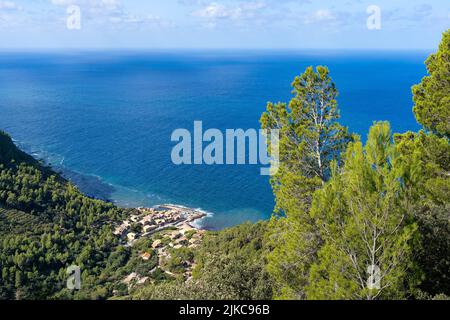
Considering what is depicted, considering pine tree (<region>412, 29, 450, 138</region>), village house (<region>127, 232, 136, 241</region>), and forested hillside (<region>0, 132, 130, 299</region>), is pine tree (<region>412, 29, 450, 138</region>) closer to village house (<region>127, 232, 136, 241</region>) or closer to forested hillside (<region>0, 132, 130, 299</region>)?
forested hillside (<region>0, 132, 130, 299</region>)

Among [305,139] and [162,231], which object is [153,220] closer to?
[162,231]

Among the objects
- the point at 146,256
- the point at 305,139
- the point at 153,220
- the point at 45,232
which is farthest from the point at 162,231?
the point at 305,139

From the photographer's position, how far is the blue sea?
168ft

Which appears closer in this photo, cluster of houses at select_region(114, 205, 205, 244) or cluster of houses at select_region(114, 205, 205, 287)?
cluster of houses at select_region(114, 205, 205, 287)

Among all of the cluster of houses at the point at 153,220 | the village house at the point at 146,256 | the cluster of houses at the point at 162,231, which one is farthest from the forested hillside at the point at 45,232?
the village house at the point at 146,256

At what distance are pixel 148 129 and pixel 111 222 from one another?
127 feet

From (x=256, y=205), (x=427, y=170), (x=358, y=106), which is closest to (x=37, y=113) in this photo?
(x=256, y=205)

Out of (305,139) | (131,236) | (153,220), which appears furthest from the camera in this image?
(153,220)

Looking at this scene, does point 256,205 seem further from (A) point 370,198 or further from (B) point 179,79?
(B) point 179,79

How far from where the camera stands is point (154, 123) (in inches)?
3243

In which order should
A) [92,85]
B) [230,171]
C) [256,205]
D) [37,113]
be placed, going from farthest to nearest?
[92,85], [37,113], [230,171], [256,205]

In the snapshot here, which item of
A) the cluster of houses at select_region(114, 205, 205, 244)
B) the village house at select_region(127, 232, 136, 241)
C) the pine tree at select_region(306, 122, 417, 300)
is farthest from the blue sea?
the pine tree at select_region(306, 122, 417, 300)

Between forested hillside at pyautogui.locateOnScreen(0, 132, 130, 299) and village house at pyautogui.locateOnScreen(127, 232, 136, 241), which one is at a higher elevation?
forested hillside at pyautogui.locateOnScreen(0, 132, 130, 299)
